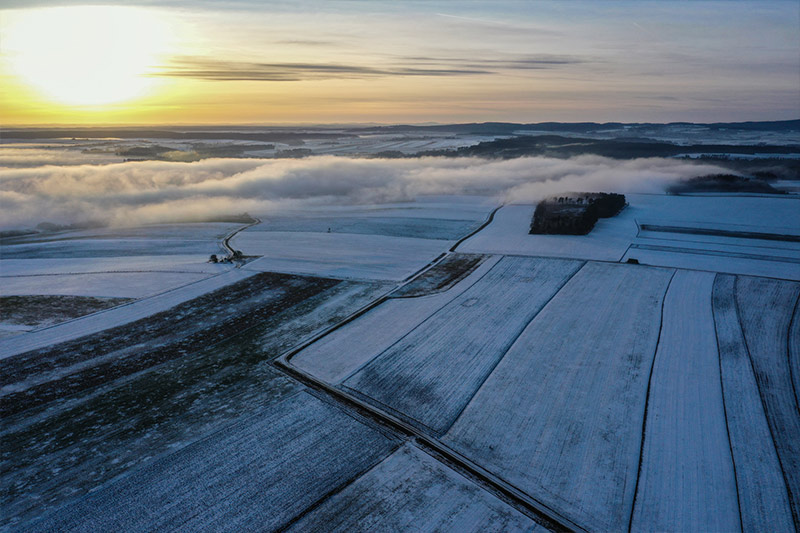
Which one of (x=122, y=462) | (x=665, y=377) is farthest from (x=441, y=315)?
(x=122, y=462)

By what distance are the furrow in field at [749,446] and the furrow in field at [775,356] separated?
17.5 inches

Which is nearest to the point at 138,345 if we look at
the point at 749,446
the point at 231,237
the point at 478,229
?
the point at 749,446

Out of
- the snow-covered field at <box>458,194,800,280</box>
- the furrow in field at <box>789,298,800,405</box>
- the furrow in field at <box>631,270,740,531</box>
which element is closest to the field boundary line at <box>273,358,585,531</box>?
the furrow in field at <box>631,270,740,531</box>

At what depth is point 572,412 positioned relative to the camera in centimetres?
3067

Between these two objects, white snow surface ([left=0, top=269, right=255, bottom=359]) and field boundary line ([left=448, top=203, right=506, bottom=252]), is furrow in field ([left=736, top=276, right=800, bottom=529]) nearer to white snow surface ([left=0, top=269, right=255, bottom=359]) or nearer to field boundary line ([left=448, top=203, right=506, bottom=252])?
field boundary line ([left=448, top=203, right=506, bottom=252])

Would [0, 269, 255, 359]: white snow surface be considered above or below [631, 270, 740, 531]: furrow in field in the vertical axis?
below

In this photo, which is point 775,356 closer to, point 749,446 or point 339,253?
point 749,446

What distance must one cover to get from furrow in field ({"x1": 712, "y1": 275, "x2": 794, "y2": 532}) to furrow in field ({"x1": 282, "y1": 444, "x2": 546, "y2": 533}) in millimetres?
11078

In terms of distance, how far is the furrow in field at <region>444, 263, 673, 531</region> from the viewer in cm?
2441

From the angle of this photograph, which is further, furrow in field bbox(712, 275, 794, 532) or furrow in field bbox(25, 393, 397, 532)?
furrow in field bbox(25, 393, 397, 532)

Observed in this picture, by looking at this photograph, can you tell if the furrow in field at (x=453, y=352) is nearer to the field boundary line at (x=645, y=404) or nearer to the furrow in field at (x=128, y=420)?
the furrow in field at (x=128, y=420)

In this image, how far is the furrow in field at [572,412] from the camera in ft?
80.1

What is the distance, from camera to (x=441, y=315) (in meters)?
46.9

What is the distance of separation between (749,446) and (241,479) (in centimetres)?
2892
